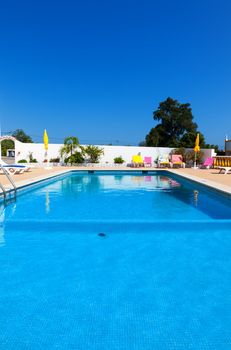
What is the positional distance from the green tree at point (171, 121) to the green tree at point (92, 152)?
17.8m

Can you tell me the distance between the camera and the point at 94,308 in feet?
7.34

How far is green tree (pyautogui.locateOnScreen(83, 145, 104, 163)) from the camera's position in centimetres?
1725

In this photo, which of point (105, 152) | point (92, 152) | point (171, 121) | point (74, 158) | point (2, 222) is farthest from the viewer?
point (171, 121)

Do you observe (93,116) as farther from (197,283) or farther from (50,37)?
(197,283)

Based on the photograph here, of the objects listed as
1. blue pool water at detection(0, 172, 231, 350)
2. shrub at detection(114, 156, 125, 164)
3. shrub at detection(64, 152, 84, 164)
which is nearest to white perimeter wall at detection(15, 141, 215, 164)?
shrub at detection(114, 156, 125, 164)

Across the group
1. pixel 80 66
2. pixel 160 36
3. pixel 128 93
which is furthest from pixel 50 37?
pixel 128 93

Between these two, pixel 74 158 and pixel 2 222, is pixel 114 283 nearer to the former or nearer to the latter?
pixel 2 222

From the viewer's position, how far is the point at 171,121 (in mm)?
34375

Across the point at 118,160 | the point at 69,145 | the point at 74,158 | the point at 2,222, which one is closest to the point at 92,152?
the point at 74,158

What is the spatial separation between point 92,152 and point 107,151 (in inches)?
58.3

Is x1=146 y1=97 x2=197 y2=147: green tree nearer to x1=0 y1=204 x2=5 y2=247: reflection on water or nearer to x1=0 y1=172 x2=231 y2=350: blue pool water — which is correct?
x1=0 y1=204 x2=5 y2=247: reflection on water

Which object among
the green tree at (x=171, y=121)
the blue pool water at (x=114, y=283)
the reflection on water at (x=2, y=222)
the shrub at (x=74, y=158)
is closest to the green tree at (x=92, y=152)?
A: the shrub at (x=74, y=158)

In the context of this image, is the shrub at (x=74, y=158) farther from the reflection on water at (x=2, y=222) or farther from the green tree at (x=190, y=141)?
the green tree at (x=190, y=141)

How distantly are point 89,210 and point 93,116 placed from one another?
76.2 ft
